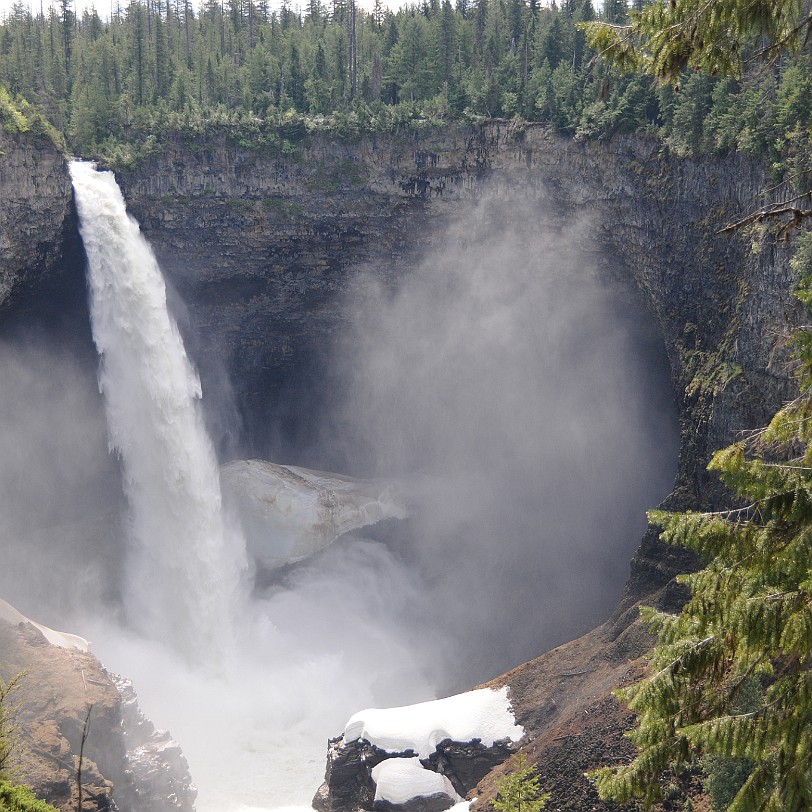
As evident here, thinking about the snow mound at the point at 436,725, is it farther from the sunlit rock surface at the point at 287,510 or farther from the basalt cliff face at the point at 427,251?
the sunlit rock surface at the point at 287,510

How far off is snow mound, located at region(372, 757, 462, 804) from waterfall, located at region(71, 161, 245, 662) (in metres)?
14.3

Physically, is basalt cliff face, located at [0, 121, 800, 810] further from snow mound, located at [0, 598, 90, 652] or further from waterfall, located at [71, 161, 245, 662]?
snow mound, located at [0, 598, 90, 652]

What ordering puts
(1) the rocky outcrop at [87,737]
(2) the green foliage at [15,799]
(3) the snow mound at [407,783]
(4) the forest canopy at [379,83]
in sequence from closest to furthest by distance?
(2) the green foliage at [15,799] < (1) the rocky outcrop at [87,737] < (3) the snow mound at [407,783] < (4) the forest canopy at [379,83]

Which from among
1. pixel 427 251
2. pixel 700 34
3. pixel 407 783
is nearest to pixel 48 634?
pixel 407 783

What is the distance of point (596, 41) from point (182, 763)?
28.9m

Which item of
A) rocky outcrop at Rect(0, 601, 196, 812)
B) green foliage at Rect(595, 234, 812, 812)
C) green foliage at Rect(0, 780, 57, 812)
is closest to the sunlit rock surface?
rocky outcrop at Rect(0, 601, 196, 812)

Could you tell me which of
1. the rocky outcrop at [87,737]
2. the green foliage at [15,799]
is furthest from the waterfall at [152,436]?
the green foliage at [15,799]

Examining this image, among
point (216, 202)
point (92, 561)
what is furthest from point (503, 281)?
point (92, 561)

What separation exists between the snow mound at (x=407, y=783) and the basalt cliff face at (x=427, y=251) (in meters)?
1.49

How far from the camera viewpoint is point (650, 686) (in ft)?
28.8

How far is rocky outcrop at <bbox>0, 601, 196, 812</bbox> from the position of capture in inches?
1032

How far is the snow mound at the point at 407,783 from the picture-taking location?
28438mm

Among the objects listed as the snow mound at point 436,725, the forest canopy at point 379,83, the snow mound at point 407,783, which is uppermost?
the forest canopy at point 379,83

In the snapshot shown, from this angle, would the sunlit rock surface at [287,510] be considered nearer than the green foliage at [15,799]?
No
